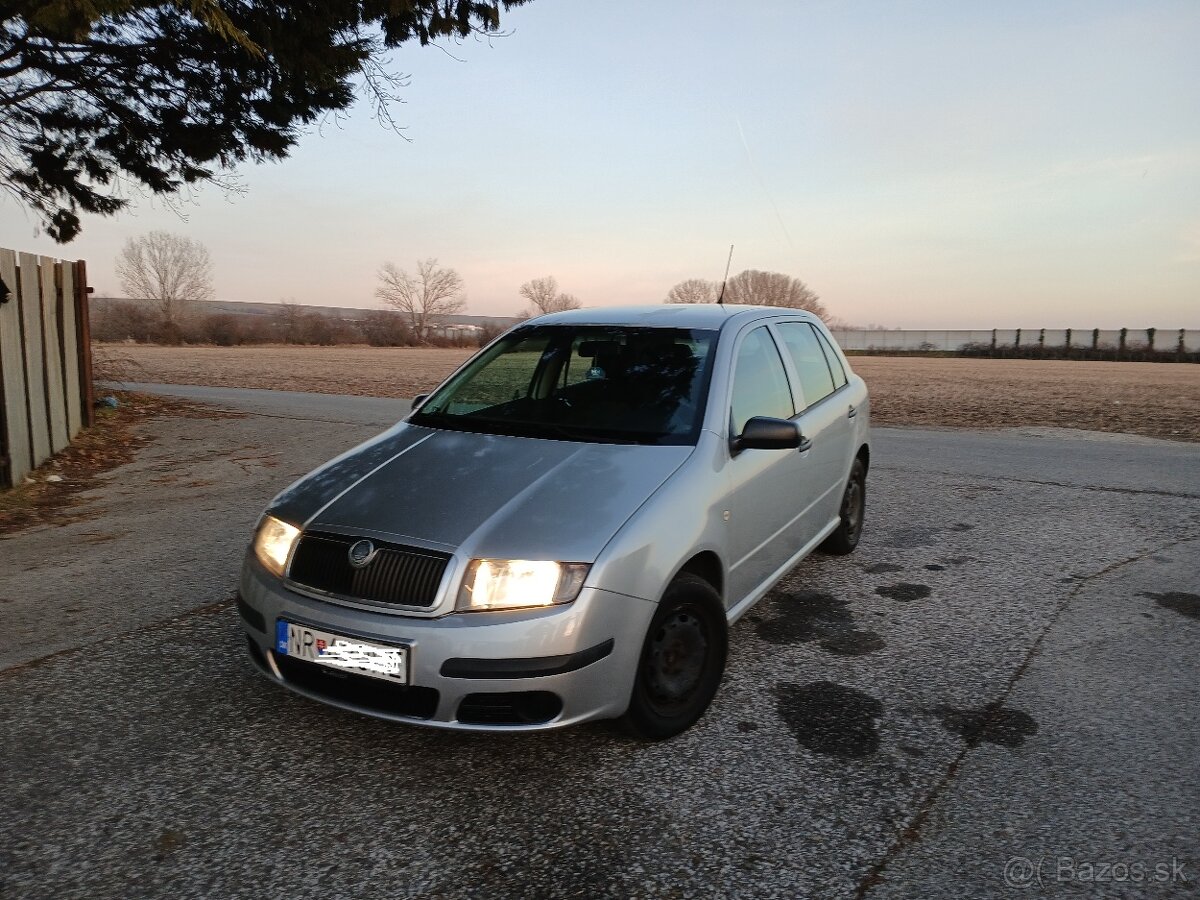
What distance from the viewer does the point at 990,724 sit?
10.5 ft

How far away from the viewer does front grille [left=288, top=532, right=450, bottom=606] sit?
269 cm

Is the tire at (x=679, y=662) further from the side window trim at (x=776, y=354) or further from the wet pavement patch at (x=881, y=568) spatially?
the wet pavement patch at (x=881, y=568)

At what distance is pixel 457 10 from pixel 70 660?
22.6 feet

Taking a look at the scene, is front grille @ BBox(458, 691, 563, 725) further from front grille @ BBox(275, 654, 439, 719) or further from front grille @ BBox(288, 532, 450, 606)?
front grille @ BBox(288, 532, 450, 606)

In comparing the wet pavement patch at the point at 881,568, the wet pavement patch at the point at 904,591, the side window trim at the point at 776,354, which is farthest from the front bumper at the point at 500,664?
the wet pavement patch at the point at 881,568

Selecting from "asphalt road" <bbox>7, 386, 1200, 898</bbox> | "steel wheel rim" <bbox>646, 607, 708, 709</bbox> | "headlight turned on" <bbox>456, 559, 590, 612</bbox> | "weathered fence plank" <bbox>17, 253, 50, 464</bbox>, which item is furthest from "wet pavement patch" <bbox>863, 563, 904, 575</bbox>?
"weathered fence plank" <bbox>17, 253, 50, 464</bbox>

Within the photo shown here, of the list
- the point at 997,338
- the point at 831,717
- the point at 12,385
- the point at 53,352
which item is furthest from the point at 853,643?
the point at 997,338

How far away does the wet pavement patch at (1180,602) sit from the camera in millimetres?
4484

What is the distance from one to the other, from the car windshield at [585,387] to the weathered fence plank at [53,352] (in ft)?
19.7

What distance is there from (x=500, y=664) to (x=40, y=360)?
7.59 m

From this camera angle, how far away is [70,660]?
3773 mm

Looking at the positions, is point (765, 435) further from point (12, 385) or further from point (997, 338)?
point (997, 338)

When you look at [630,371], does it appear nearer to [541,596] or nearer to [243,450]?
[541,596]

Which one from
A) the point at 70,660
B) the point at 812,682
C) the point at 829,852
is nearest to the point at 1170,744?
the point at 812,682
